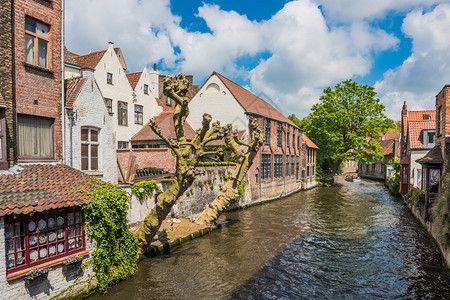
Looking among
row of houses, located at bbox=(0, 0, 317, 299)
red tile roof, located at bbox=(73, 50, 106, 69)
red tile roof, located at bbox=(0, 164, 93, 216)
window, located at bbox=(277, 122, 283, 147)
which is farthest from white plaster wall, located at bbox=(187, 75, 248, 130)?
red tile roof, located at bbox=(0, 164, 93, 216)

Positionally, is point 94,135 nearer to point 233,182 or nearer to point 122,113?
point 233,182

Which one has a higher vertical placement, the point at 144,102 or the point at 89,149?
the point at 144,102

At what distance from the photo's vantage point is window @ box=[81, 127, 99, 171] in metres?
12.1

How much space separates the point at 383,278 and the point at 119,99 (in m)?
22.0

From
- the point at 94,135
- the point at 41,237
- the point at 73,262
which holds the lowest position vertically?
the point at 73,262

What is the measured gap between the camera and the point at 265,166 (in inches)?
1139

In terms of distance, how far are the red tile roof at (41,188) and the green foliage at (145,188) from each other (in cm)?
412

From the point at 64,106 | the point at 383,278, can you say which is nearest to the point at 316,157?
the point at 383,278

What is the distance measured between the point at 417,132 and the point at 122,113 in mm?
26069

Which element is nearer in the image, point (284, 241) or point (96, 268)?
point (96, 268)

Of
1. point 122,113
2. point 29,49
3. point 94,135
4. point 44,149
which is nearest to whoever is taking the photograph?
point 29,49

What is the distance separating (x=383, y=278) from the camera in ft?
37.7

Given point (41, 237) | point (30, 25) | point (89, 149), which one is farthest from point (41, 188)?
point (30, 25)

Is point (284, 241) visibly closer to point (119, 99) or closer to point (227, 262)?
point (227, 262)
